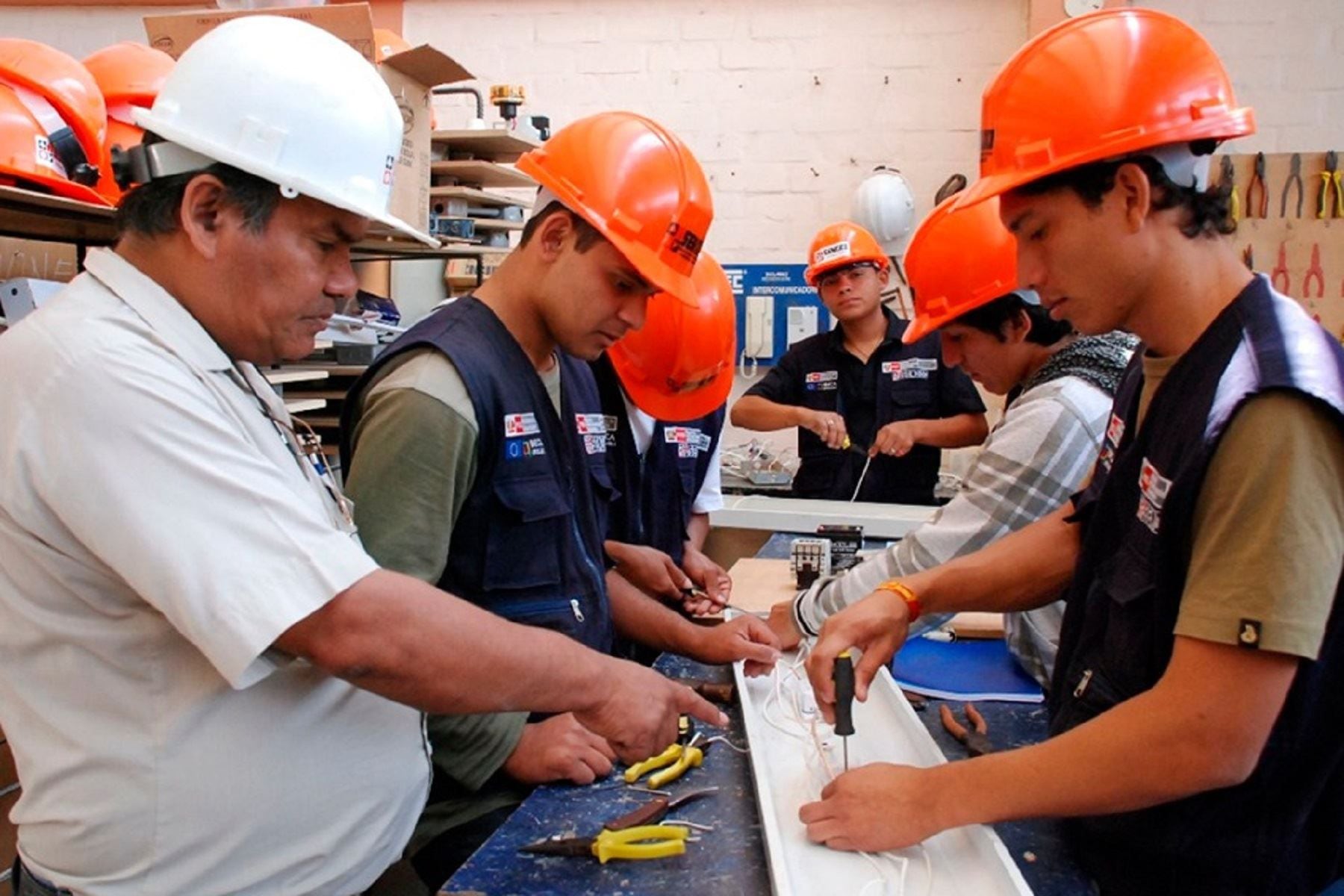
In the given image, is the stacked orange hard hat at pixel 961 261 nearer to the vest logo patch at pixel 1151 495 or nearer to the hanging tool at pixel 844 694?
the vest logo patch at pixel 1151 495

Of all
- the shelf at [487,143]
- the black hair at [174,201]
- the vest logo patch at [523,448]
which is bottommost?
the vest logo patch at [523,448]

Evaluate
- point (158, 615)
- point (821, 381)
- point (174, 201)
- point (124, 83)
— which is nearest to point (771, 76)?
point (821, 381)

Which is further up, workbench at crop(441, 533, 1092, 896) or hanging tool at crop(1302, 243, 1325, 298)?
hanging tool at crop(1302, 243, 1325, 298)

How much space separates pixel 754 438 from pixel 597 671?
154 inches

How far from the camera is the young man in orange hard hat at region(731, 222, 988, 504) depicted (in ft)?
11.9

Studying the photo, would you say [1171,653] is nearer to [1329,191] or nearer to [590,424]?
[590,424]

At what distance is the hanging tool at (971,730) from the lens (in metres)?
1.46

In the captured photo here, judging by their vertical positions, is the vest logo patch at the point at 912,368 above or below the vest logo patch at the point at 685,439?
above

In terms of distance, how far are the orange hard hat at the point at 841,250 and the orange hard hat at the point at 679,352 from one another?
4.65 feet

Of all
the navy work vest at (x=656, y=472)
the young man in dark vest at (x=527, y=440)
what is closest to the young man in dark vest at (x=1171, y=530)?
the young man in dark vest at (x=527, y=440)

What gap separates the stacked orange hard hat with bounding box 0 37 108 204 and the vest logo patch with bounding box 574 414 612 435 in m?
1.25

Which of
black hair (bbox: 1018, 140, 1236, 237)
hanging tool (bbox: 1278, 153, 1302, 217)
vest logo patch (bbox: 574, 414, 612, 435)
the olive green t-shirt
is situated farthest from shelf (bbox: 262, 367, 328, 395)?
hanging tool (bbox: 1278, 153, 1302, 217)

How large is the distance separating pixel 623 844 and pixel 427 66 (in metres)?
2.68

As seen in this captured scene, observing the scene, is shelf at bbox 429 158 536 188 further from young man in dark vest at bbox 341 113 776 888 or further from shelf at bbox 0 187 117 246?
young man in dark vest at bbox 341 113 776 888
